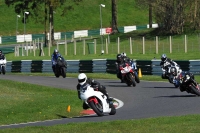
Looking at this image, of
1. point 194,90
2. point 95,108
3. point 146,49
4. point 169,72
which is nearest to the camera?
point 95,108

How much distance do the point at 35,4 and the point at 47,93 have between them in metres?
49.6

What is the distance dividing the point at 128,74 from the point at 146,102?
6.05 m

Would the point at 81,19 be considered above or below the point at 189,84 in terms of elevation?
above

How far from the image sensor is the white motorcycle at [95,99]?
56.9ft

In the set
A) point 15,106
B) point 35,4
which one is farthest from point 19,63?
point 35,4

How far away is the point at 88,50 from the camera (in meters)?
53.7

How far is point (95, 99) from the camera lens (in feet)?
57.0

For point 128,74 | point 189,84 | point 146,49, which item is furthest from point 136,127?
point 146,49

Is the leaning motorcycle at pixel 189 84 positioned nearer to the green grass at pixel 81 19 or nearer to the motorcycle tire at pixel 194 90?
the motorcycle tire at pixel 194 90

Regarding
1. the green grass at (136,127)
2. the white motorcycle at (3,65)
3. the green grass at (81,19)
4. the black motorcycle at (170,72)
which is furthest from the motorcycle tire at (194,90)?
the green grass at (81,19)

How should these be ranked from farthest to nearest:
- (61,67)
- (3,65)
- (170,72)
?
(3,65)
(61,67)
(170,72)

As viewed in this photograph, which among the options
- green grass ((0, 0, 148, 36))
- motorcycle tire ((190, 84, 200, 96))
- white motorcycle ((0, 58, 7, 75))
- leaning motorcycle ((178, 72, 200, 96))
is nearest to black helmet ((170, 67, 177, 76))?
leaning motorcycle ((178, 72, 200, 96))

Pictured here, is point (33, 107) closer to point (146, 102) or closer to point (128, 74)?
point (146, 102)

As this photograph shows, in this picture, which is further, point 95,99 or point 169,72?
point 169,72
